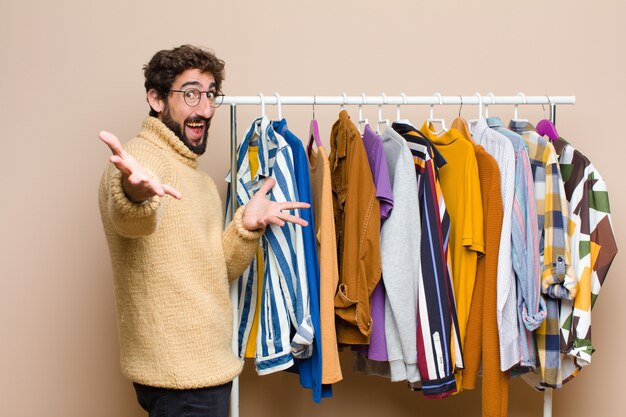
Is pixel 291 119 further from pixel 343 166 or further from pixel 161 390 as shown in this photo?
pixel 161 390

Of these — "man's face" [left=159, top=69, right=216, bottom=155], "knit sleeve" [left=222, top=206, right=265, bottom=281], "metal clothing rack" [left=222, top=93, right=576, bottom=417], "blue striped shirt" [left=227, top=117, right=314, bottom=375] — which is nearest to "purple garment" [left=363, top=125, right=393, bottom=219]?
"metal clothing rack" [left=222, top=93, right=576, bottom=417]

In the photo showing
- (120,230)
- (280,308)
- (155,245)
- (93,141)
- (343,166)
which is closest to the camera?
(120,230)

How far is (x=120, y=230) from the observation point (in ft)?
5.62

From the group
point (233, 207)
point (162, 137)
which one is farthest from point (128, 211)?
point (233, 207)

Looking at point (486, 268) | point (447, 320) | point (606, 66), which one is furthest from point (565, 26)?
point (447, 320)

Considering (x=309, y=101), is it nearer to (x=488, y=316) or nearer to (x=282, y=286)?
(x=282, y=286)

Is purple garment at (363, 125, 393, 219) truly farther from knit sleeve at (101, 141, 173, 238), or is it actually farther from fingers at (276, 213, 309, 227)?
knit sleeve at (101, 141, 173, 238)

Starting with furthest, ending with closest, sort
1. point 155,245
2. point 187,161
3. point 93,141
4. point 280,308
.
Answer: point 93,141
point 280,308
point 187,161
point 155,245

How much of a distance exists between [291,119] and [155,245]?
133 cm

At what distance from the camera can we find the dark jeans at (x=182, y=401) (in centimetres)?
Result: 191

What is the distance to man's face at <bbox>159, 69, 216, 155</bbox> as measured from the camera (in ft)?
6.86

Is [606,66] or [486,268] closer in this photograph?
[486,268]

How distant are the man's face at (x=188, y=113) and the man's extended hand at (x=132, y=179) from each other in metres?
0.49

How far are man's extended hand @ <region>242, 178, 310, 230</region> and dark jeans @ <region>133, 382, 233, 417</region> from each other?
1.60 feet
